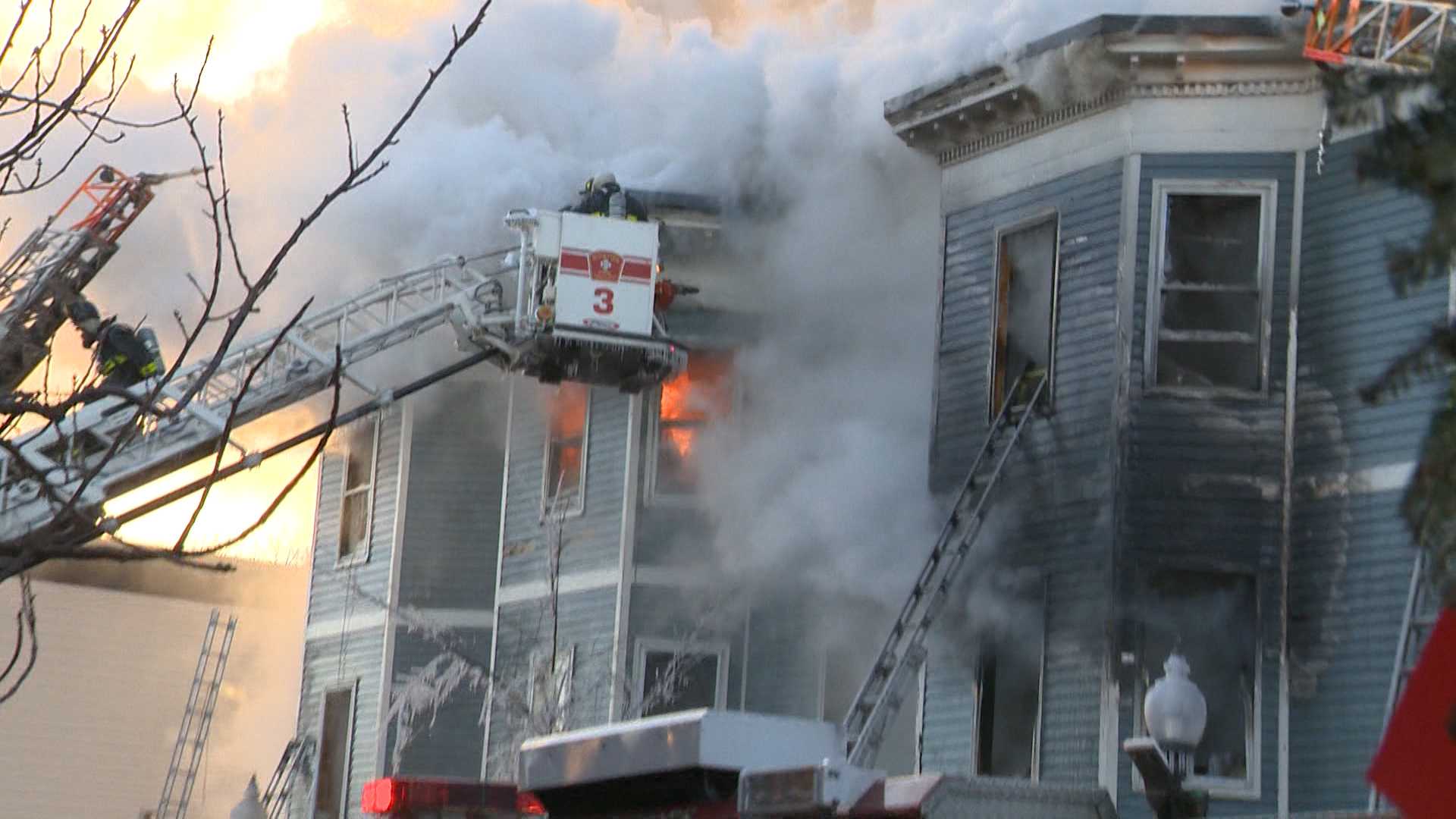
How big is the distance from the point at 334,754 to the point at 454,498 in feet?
9.91

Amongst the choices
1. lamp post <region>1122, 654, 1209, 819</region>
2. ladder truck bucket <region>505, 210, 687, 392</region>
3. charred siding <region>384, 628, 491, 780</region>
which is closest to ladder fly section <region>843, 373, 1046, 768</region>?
ladder truck bucket <region>505, 210, 687, 392</region>

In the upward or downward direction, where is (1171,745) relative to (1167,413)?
downward

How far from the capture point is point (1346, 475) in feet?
Result: 48.7

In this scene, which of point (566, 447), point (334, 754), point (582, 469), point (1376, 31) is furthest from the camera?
point (334, 754)

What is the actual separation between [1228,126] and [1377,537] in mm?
3099

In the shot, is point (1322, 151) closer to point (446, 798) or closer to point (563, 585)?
point (446, 798)

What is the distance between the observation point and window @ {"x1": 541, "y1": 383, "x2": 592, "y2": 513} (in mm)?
22203

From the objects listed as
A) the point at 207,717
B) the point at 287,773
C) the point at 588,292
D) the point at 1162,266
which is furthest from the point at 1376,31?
the point at 207,717

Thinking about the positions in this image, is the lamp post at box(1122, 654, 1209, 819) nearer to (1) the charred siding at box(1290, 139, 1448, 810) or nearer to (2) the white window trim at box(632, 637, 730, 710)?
(1) the charred siding at box(1290, 139, 1448, 810)

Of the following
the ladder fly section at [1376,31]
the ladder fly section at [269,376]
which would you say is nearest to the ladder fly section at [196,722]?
the ladder fly section at [269,376]

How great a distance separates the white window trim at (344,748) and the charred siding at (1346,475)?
11643 mm

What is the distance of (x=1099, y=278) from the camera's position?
16.0 metres

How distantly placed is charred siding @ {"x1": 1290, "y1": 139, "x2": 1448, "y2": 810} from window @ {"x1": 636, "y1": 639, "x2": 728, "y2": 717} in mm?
7123

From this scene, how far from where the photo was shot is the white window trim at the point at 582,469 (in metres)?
22.0
